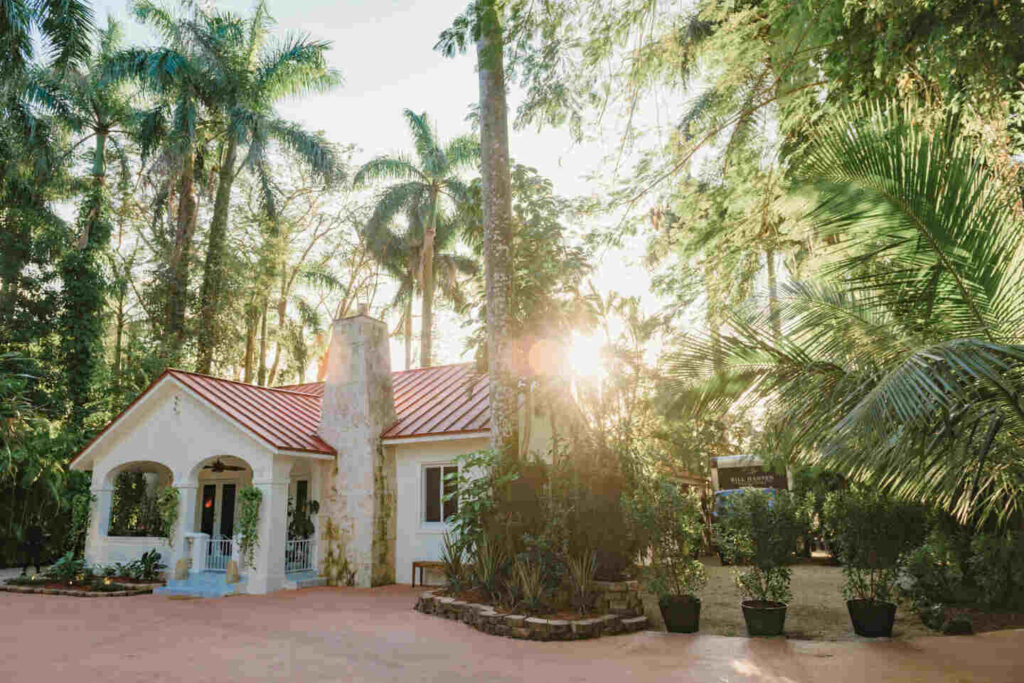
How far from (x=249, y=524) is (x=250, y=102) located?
1619 centimetres

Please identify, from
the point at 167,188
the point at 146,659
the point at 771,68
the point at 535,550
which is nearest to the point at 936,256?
the point at 771,68

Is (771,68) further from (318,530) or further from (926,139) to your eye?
(318,530)

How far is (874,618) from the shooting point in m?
7.91

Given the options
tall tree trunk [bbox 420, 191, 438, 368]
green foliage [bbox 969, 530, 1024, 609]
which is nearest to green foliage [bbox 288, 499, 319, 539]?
green foliage [bbox 969, 530, 1024, 609]

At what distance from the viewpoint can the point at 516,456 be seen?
11.4 m

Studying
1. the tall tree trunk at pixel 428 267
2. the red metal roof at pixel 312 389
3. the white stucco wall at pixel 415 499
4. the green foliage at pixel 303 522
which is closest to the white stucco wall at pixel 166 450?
the green foliage at pixel 303 522

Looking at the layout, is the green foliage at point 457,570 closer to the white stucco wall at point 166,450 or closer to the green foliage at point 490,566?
the green foliage at point 490,566

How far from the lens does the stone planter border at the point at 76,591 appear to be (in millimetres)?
12375

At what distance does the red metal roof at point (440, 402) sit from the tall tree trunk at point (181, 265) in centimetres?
826

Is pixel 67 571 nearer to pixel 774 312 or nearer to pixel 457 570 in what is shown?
pixel 457 570

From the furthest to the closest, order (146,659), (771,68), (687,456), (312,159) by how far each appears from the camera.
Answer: (687,456), (312,159), (771,68), (146,659)

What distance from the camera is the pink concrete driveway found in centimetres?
635

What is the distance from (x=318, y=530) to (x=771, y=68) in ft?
39.5

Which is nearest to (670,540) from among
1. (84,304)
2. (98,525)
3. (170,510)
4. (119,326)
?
(170,510)
